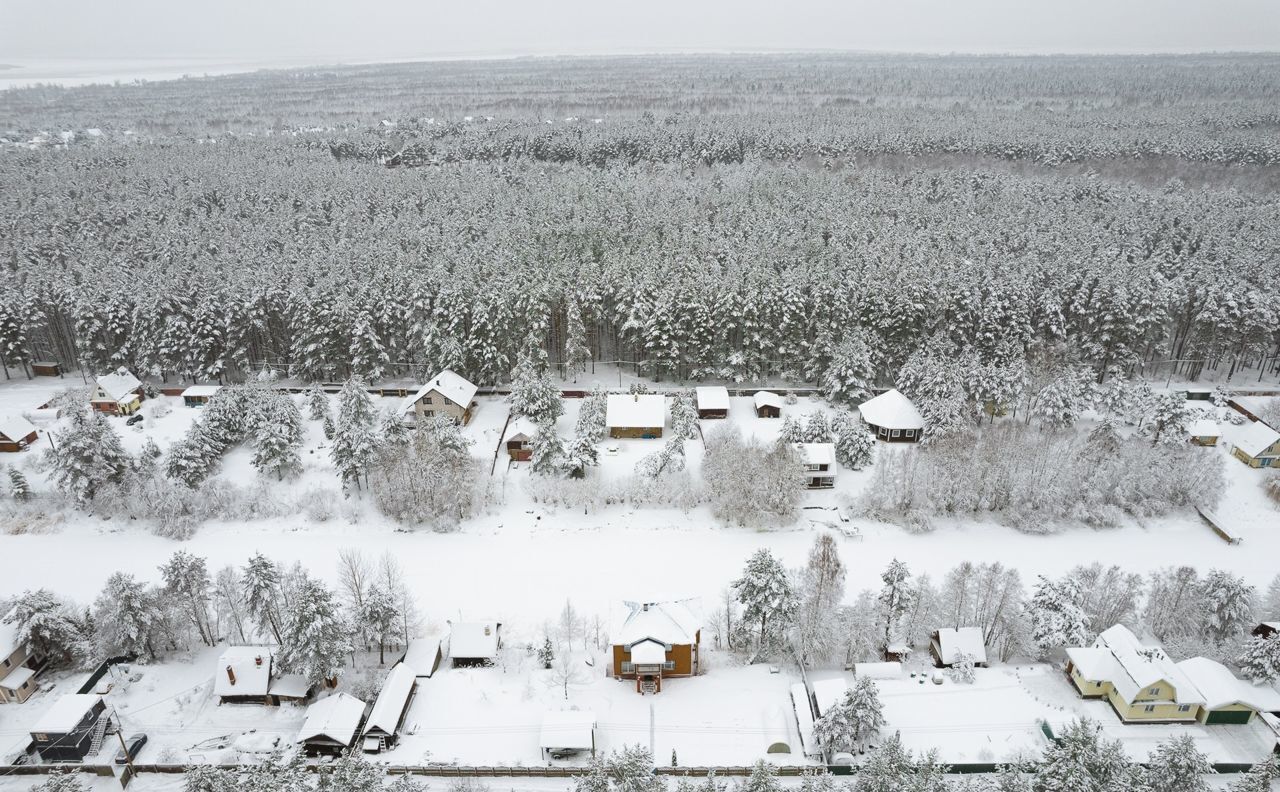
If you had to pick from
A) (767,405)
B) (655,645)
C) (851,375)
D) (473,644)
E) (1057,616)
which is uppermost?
(851,375)

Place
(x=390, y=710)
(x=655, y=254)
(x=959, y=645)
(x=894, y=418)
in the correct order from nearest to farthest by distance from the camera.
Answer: (x=390, y=710) < (x=959, y=645) < (x=894, y=418) < (x=655, y=254)

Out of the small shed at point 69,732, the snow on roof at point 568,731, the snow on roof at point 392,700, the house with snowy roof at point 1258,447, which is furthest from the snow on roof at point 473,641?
the house with snowy roof at point 1258,447

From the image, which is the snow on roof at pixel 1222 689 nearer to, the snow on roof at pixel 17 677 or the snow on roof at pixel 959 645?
the snow on roof at pixel 959 645

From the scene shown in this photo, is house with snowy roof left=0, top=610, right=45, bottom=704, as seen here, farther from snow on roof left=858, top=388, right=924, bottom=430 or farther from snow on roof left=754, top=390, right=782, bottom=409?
snow on roof left=858, top=388, right=924, bottom=430

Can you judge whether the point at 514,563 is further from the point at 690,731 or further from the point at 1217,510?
the point at 1217,510

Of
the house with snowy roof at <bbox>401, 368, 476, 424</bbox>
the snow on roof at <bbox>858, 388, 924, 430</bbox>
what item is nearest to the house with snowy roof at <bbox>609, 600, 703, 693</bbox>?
the snow on roof at <bbox>858, 388, 924, 430</bbox>

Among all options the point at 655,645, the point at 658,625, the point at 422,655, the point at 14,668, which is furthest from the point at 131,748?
the point at 658,625

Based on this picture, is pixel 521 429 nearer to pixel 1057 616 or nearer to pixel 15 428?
pixel 1057 616
